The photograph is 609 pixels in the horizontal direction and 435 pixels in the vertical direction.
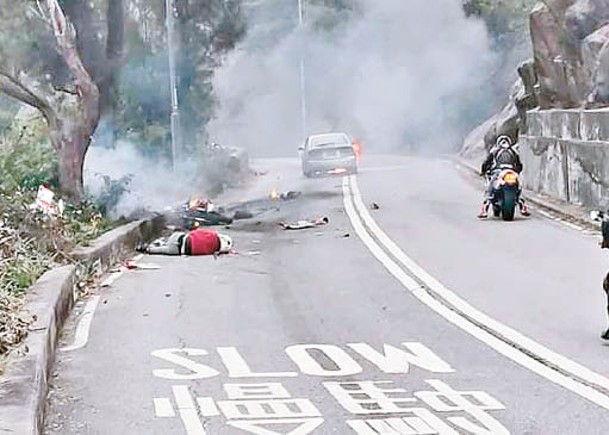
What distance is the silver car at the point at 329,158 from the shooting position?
40062 mm

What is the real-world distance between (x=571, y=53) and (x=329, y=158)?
11.7m

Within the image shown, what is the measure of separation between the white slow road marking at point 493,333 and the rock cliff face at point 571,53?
994 centimetres

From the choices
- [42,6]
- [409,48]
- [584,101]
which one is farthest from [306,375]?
[409,48]

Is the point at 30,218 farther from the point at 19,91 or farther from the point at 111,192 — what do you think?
the point at 111,192

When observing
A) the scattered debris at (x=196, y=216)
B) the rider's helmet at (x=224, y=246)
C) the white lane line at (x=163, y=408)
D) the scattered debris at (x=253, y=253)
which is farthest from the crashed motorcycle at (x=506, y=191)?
the white lane line at (x=163, y=408)

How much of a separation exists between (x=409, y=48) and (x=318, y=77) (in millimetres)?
5530

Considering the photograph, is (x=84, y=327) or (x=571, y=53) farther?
(x=571, y=53)

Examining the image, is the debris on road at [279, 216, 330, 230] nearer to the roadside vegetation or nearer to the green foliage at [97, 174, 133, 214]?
the green foliage at [97, 174, 133, 214]

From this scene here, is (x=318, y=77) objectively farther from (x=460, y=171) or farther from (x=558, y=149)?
(x=558, y=149)

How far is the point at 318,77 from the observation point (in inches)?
2623

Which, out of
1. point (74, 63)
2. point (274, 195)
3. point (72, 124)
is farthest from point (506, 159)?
point (274, 195)

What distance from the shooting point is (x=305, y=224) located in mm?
22641

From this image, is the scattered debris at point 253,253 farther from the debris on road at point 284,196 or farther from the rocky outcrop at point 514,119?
the rocky outcrop at point 514,119

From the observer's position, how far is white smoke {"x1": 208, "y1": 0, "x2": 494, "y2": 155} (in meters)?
61.4
